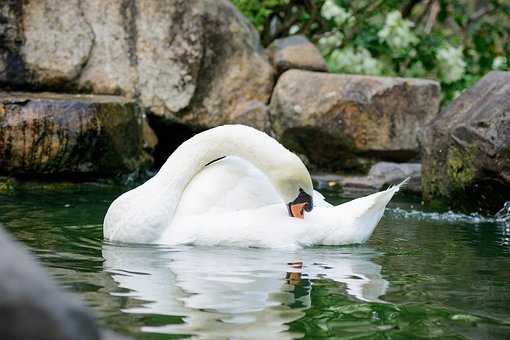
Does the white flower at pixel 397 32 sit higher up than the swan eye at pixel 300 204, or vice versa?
the white flower at pixel 397 32

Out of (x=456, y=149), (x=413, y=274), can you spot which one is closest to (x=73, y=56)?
(x=456, y=149)

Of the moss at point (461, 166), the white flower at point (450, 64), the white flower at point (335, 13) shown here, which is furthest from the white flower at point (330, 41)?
the moss at point (461, 166)

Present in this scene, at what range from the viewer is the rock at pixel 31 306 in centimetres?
165

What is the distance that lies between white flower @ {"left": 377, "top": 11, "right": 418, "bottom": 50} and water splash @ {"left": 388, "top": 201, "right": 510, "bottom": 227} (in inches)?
190

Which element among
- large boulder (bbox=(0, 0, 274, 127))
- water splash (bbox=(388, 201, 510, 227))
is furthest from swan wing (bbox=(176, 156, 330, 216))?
large boulder (bbox=(0, 0, 274, 127))

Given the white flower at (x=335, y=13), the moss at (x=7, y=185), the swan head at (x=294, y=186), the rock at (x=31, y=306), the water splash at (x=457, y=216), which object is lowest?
the moss at (x=7, y=185)

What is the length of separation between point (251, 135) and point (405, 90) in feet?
15.8

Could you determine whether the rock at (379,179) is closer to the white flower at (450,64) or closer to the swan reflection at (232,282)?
the white flower at (450,64)

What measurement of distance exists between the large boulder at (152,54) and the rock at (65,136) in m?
0.85

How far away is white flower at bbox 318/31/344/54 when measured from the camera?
40.1 ft

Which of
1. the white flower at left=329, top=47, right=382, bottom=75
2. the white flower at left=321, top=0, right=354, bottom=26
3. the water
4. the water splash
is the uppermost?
the white flower at left=321, top=0, right=354, bottom=26

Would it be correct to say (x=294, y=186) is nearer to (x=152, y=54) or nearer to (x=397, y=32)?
(x=152, y=54)

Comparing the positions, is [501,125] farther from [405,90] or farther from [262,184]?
[405,90]

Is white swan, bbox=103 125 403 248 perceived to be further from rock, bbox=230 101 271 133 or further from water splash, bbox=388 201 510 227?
rock, bbox=230 101 271 133
